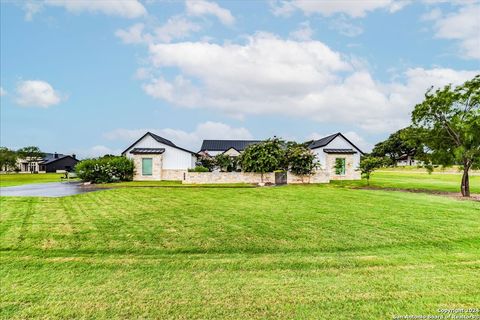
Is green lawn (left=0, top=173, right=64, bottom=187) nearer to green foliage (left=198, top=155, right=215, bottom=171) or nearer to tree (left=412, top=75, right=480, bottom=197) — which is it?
green foliage (left=198, top=155, right=215, bottom=171)

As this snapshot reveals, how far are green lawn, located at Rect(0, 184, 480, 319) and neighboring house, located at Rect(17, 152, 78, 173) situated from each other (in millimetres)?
68388

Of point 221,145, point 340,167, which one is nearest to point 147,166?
point 340,167

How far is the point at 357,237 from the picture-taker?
23.2 feet

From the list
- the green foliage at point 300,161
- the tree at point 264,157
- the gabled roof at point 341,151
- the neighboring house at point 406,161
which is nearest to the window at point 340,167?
the gabled roof at point 341,151

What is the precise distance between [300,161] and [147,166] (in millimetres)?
14623

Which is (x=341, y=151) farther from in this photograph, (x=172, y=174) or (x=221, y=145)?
(x=221, y=145)

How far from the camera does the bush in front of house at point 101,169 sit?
25.7 metres

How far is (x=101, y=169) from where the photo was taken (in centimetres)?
2578

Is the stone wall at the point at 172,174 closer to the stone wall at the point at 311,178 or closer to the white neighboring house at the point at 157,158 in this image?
the white neighboring house at the point at 157,158

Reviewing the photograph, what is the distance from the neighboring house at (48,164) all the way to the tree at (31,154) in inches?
23.5

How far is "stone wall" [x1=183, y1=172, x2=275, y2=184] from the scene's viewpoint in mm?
25766

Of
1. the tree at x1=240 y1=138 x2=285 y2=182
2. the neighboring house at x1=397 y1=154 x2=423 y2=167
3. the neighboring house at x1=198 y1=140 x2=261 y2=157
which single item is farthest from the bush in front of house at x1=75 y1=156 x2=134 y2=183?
the neighboring house at x1=397 y1=154 x2=423 y2=167

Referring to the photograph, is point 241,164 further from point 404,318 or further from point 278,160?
point 404,318

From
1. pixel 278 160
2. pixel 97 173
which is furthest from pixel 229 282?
pixel 97 173
